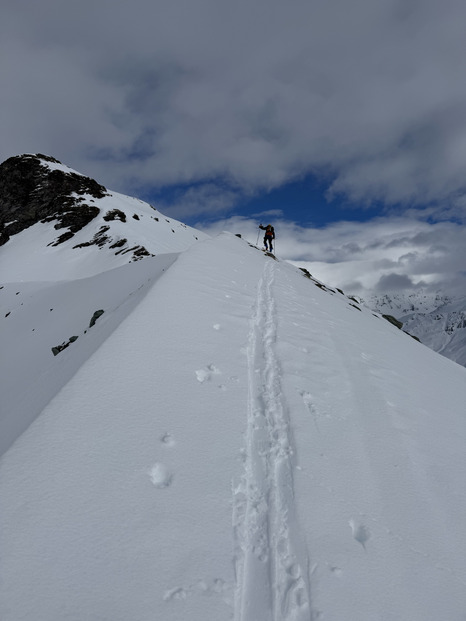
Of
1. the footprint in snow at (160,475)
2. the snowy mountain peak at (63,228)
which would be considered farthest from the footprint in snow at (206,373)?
the snowy mountain peak at (63,228)

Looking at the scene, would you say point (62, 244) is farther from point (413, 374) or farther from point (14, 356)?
point (413, 374)

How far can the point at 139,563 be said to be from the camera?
2.47 metres

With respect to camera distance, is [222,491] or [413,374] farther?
[413,374]

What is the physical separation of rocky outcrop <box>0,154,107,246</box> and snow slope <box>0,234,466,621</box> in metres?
46.3

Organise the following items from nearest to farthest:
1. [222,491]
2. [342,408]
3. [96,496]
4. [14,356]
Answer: [96,496] → [222,491] → [342,408] → [14,356]

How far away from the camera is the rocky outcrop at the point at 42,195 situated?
4744cm

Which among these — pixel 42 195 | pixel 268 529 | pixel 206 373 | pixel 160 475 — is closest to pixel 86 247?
pixel 42 195

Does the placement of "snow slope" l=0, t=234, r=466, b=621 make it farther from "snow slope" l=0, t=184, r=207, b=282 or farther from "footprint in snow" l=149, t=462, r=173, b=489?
"snow slope" l=0, t=184, r=207, b=282

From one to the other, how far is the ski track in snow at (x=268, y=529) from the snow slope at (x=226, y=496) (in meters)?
0.01

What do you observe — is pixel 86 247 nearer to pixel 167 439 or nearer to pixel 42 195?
pixel 42 195

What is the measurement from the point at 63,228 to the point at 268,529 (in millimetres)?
52108

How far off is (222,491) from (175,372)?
223cm

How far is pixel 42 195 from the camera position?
5641 centimetres

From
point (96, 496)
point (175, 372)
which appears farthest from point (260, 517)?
point (175, 372)
